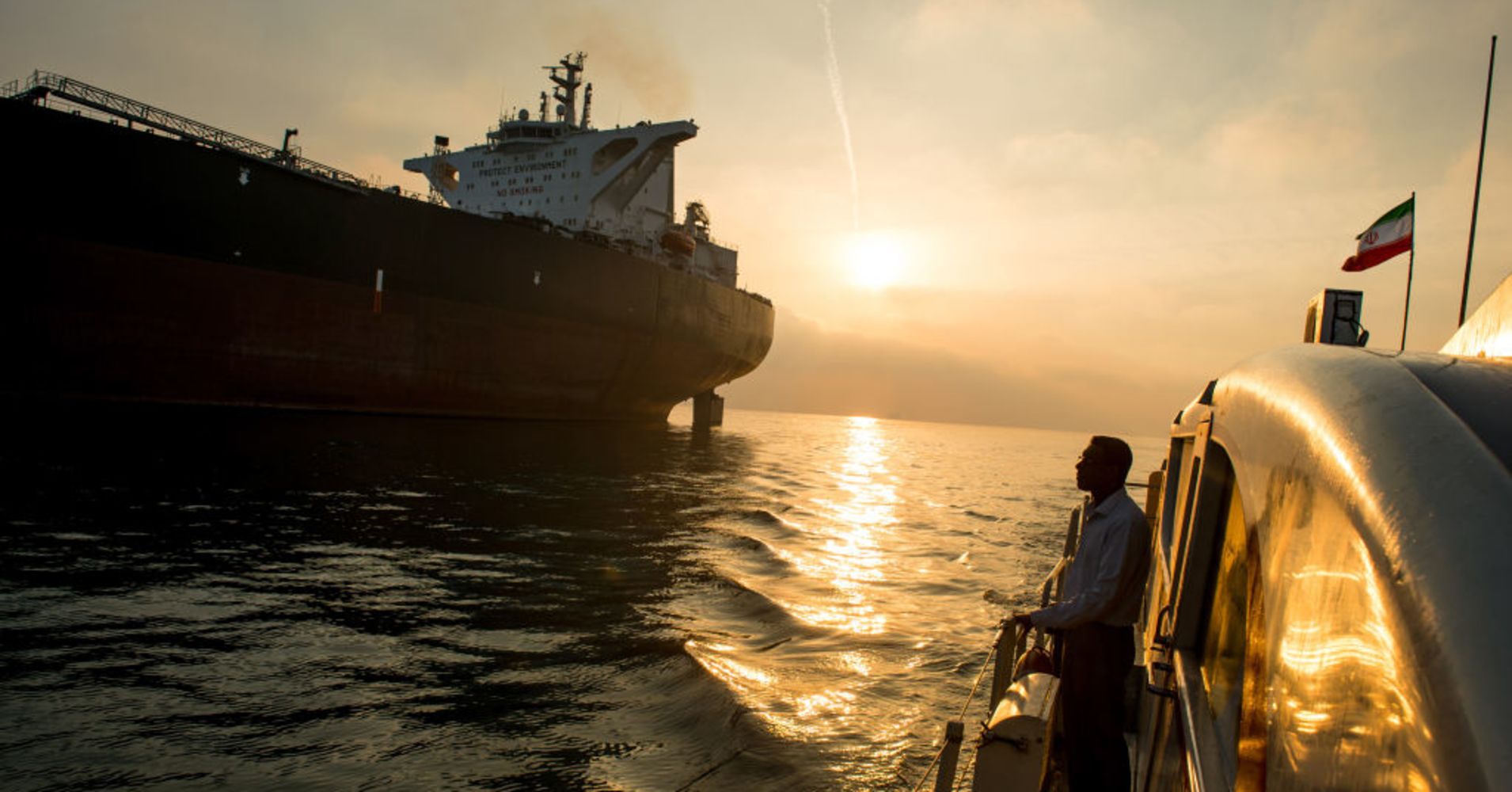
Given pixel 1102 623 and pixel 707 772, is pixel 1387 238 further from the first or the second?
pixel 707 772

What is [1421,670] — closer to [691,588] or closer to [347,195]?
[691,588]

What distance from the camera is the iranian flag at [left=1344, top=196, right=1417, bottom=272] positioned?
18.8 feet

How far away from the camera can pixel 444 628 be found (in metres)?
7.09

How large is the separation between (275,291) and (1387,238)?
921 inches

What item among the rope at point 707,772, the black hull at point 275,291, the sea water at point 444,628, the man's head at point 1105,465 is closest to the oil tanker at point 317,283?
the black hull at point 275,291

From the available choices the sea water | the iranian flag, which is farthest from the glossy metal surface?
the iranian flag

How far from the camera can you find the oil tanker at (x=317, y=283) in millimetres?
18469

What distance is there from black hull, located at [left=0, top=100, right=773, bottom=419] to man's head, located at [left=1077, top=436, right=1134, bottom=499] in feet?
74.2

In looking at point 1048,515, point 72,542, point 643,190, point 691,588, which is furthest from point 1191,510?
point 643,190

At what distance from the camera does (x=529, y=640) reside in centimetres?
696

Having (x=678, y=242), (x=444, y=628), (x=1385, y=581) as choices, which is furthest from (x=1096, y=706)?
(x=678, y=242)

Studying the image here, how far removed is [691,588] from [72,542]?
6.71m

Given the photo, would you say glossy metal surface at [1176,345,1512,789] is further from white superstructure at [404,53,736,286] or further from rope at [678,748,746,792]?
white superstructure at [404,53,736,286]

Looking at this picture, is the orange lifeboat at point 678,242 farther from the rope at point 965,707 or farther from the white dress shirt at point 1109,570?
the white dress shirt at point 1109,570
